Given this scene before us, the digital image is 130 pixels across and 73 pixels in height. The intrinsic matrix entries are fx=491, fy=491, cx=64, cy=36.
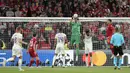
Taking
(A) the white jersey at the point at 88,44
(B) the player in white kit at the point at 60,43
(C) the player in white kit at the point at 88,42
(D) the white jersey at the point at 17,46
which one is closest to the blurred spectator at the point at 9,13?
(B) the player in white kit at the point at 60,43

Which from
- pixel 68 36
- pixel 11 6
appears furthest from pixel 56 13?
pixel 68 36

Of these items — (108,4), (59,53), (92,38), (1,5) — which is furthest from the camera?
(108,4)

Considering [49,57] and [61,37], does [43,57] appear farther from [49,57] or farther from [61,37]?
[61,37]

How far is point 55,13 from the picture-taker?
104ft

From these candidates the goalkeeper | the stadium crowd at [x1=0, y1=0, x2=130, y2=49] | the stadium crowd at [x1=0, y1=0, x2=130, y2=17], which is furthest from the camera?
the stadium crowd at [x1=0, y1=0, x2=130, y2=17]

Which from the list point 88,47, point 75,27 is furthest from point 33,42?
point 88,47

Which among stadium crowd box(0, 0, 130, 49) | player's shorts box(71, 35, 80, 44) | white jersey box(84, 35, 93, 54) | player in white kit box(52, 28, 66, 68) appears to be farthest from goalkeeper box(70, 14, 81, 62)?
player in white kit box(52, 28, 66, 68)

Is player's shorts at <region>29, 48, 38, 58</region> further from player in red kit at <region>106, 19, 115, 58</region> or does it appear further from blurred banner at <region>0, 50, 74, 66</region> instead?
player in red kit at <region>106, 19, 115, 58</region>

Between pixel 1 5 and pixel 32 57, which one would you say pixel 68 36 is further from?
pixel 1 5

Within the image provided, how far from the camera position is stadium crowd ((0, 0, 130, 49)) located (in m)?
26.8

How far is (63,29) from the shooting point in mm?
27125

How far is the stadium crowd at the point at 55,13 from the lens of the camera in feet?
87.9

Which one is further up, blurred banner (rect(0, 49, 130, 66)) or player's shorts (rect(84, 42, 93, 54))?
player's shorts (rect(84, 42, 93, 54))

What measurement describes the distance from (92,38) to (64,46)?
1.73 meters
